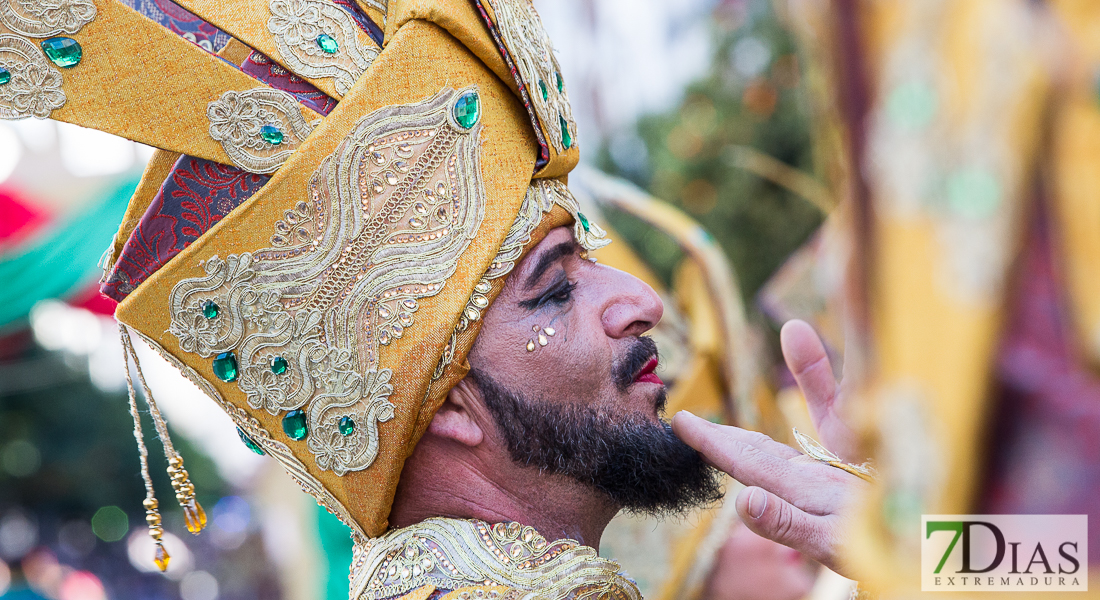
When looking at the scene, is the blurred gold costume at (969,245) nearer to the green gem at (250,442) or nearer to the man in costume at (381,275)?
the man in costume at (381,275)

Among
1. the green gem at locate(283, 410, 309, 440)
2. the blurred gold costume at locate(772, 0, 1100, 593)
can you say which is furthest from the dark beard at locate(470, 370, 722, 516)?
the blurred gold costume at locate(772, 0, 1100, 593)

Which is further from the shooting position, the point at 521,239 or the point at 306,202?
the point at 521,239

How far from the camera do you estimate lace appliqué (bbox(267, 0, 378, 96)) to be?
2.18 meters

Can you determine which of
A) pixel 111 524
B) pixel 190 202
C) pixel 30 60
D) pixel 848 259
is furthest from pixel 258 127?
pixel 111 524

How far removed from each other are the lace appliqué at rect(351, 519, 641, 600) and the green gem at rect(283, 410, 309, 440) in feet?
1.13

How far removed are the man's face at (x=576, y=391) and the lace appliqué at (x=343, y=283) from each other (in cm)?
22

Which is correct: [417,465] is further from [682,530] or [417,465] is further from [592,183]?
[592,183]

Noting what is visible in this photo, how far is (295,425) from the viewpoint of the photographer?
220 centimetres

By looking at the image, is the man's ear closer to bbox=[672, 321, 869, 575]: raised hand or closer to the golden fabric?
bbox=[672, 321, 869, 575]: raised hand

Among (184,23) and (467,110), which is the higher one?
(467,110)

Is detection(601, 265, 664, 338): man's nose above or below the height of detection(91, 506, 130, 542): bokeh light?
above

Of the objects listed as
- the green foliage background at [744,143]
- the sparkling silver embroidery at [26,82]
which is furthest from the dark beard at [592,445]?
the green foliage background at [744,143]

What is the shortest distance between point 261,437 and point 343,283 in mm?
439

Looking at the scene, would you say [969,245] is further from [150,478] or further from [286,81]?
[150,478]
